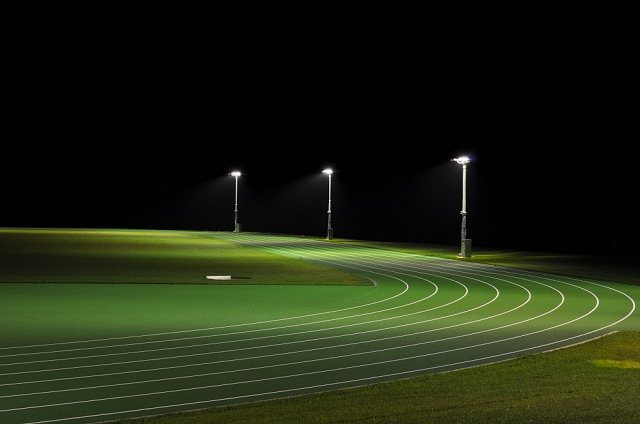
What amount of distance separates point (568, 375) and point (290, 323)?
24.8 ft

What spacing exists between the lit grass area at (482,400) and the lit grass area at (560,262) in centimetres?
1917

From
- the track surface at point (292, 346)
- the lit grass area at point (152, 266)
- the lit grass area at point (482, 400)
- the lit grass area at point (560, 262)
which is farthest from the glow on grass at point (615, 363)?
the lit grass area at point (560, 262)

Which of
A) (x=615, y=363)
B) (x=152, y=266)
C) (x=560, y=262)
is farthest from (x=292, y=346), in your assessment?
(x=560, y=262)

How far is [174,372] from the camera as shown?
12109mm

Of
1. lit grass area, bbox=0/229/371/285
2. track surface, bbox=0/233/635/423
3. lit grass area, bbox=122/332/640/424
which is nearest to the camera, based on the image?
lit grass area, bbox=122/332/640/424

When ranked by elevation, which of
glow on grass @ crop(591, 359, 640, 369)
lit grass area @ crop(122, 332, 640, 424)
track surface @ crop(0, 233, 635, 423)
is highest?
lit grass area @ crop(122, 332, 640, 424)

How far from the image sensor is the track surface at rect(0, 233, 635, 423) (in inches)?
418

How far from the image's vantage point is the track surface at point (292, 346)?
10.6 m

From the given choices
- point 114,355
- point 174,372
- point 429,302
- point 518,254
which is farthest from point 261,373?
point 518,254

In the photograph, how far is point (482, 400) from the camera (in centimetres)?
941

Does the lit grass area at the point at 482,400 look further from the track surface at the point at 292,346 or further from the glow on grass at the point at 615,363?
the track surface at the point at 292,346

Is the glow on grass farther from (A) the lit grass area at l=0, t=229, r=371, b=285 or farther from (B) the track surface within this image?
(A) the lit grass area at l=0, t=229, r=371, b=285

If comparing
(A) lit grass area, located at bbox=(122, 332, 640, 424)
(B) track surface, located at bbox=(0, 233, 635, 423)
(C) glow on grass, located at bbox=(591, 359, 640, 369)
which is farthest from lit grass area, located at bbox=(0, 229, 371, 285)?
(A) lit grass area, located at bbox=(122, 332, 640, 424)

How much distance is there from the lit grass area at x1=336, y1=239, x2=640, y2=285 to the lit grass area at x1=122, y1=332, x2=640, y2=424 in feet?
62.9
